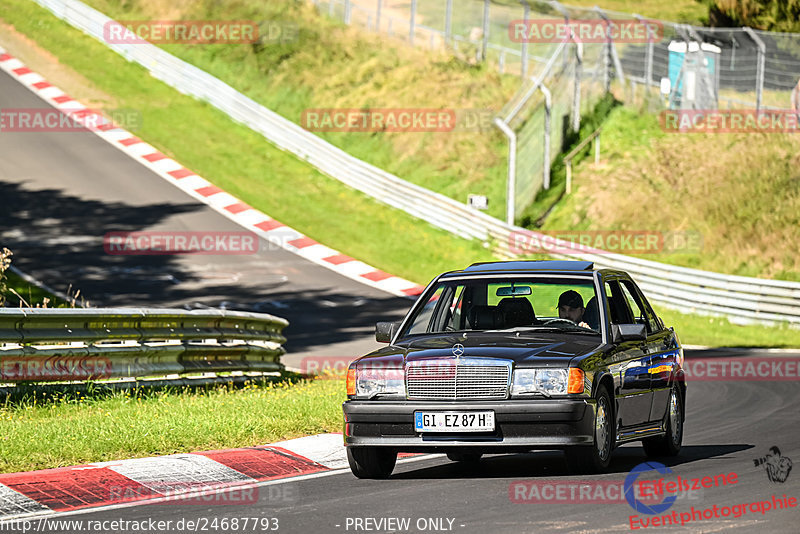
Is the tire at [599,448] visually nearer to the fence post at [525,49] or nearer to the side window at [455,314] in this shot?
the side window at [455,314]

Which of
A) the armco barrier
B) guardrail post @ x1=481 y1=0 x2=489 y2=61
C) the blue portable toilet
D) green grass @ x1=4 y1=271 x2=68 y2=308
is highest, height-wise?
guardrail post @ x1=481 y1=0 x2=489 y2=61

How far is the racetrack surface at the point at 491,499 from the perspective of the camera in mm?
7223

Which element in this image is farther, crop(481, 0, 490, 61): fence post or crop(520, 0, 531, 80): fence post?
crop(481, 0, 490, 61): fence post

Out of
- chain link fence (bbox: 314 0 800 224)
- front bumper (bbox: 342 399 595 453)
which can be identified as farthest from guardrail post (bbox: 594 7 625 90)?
front bumper (bbox: 342 399 595 453)

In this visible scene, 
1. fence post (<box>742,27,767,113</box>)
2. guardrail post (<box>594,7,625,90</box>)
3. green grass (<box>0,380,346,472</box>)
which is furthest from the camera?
guardrail post (<box>594,7,625,90</box>)

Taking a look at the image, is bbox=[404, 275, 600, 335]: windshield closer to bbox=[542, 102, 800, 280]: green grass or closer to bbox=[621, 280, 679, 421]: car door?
bbox=[621, 280, 679, 421]: car door

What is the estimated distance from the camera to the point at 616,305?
10383 millimetres

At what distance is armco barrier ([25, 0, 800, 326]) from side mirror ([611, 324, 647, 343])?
55.2 feet

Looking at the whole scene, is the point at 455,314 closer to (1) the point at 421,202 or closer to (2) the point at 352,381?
(2) the point at 352,381

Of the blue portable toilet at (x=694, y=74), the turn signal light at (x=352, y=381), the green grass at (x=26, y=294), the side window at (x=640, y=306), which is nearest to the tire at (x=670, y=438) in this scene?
the side window at (x=640, y=306)

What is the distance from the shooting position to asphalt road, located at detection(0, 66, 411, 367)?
24.3 meters

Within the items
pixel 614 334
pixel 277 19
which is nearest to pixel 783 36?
pixel 277 19

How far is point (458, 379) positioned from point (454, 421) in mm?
308

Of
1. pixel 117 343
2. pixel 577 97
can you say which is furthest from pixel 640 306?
pixel 577 97
